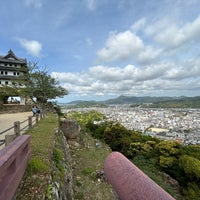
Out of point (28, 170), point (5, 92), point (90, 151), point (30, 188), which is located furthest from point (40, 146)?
point (5, 92)

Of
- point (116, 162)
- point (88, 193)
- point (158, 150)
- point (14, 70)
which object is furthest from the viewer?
point (14, 70)

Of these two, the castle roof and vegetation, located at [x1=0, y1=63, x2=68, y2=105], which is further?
the castle roof

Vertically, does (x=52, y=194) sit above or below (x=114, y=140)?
above

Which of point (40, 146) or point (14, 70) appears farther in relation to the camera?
point (14, 70)

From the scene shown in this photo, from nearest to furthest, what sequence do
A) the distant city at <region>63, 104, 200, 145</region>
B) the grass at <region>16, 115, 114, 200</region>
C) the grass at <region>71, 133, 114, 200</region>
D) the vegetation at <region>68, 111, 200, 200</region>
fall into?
1. the grass at <region>16, 115, 114, 200</region>
2. the grass at <region>71, 133, 114, 200</region>
3. the vegetation at <region>68, 111, 200, 200</region>
4. the distant city at <region>63, 104, 200, 145</region>

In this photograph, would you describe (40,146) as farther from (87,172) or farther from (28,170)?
(87,172)

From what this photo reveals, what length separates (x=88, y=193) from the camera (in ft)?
22.9

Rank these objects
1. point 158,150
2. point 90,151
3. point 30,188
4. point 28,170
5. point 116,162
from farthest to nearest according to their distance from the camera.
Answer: point 158,150 → point 90,151 → point 28,170 → point 30,188 → point 116,162

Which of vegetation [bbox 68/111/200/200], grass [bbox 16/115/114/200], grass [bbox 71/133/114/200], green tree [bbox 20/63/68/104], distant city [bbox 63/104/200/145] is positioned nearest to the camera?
grass [bbox 16/115/114/200]

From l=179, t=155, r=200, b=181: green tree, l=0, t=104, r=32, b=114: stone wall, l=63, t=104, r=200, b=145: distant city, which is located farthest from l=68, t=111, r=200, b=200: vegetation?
l=63, t=104, r=200, b=145: distant city

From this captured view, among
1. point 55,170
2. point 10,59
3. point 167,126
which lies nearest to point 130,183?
point 55,170

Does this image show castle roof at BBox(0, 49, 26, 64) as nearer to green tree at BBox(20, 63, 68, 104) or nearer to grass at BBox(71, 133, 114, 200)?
green tree at BBox(20, 63, 68, 104)

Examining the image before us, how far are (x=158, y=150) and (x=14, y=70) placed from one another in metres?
23.8

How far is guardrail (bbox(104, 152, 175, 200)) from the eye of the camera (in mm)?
731
